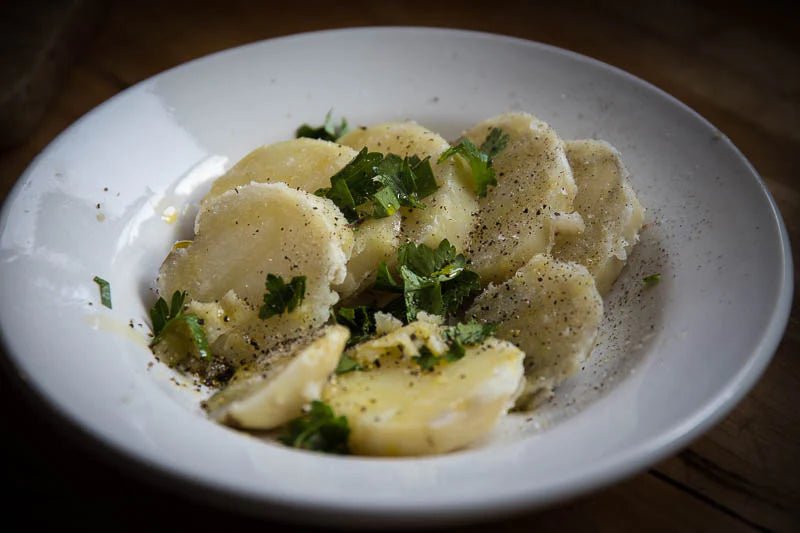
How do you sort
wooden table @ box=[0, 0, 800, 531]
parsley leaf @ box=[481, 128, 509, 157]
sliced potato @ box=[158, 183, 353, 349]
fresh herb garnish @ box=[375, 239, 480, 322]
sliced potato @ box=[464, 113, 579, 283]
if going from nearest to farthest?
wooden table @ box=[0, 0, 800, 531] → sliced potato @ box=[158, 183, 353, 349] → fresh herb garnish @ box=[375, 239, 480, 322] → sliced potato @ box=[464, 113, 579, 283] → parsley leaf @ box=[481, 128, 509, 157]

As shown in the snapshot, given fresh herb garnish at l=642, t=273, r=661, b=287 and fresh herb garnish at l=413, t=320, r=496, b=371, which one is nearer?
fresh herb garnish at l=413, t=320, r=496, b=371

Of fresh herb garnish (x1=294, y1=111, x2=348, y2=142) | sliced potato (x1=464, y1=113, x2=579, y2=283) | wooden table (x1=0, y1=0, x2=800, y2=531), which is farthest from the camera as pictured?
fresh herb garnish (x1=294, y1=111, x2=348, y2=142)

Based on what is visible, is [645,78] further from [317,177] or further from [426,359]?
[426,359]

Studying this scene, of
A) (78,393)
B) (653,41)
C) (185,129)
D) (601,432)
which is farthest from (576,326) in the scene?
(653,41)

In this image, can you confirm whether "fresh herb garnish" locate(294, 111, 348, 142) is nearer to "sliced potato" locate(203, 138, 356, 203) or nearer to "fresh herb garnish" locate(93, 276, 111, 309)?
"sliced potato" locate(203, 138, 356, 203)

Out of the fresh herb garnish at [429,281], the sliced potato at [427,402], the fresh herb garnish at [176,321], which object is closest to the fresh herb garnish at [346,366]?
the sliced potato at [427,402]

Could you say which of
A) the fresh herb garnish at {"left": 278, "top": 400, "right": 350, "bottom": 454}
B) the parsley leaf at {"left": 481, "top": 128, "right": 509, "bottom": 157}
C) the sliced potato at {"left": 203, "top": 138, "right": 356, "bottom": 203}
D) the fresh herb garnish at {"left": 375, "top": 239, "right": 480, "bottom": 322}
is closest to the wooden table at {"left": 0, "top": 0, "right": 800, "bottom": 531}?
the fresh herb garnish at {"left": 278, "top": 400, "right": 350, "bottom": 454}

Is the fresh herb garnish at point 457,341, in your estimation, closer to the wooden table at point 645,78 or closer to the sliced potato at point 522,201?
the sliced potato at point 522,201
